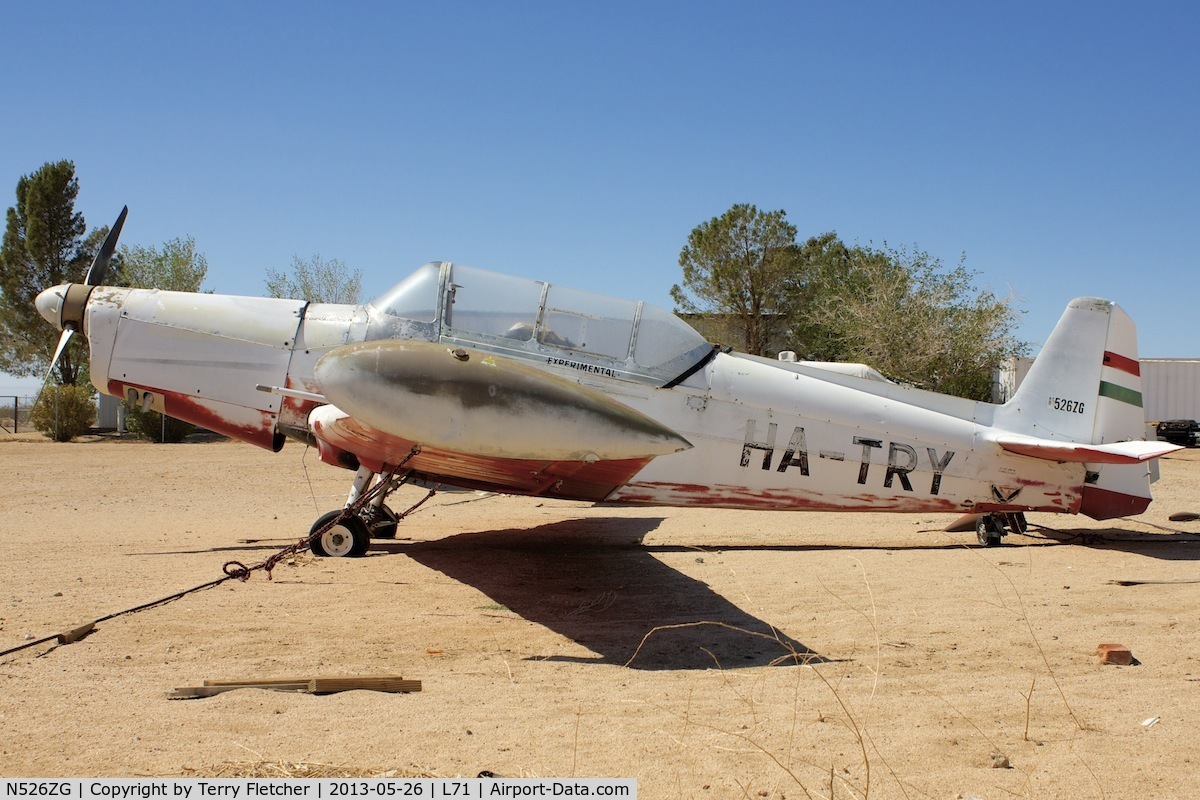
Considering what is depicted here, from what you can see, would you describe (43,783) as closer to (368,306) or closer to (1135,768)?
(1135,768)

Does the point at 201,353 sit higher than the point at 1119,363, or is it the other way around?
the point at 1119,363

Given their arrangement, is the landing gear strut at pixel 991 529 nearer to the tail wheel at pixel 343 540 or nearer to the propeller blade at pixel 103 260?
the tail wheel at pixel 343 540

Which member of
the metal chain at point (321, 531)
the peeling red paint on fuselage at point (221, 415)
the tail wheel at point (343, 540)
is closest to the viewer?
the metal chain at point (321, 531)

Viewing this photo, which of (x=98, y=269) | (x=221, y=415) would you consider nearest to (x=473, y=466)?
(x=221, y=415)

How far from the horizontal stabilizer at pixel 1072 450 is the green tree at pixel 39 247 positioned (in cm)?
4374

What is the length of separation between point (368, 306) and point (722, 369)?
3.44 metres

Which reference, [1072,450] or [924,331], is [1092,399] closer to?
[1072,450]

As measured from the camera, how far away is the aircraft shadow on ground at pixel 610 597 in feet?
16.9

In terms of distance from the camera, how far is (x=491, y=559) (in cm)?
827

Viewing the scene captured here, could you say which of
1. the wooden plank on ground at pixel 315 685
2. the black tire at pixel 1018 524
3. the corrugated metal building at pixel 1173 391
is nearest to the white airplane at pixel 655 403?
the black tire at pixel 1018 524

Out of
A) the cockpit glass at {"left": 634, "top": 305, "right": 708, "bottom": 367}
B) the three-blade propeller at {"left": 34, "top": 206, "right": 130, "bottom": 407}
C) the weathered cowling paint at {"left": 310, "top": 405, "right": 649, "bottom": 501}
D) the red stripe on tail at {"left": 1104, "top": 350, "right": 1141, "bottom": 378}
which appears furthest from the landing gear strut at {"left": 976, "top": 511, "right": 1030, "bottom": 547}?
the three-blade propeller at {"left": 34, "top": 206, "right": 130, "bottom": 407}

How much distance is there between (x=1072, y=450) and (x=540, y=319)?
5545mm

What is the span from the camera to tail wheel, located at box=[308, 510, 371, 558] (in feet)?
26.5

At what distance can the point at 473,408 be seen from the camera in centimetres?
490
